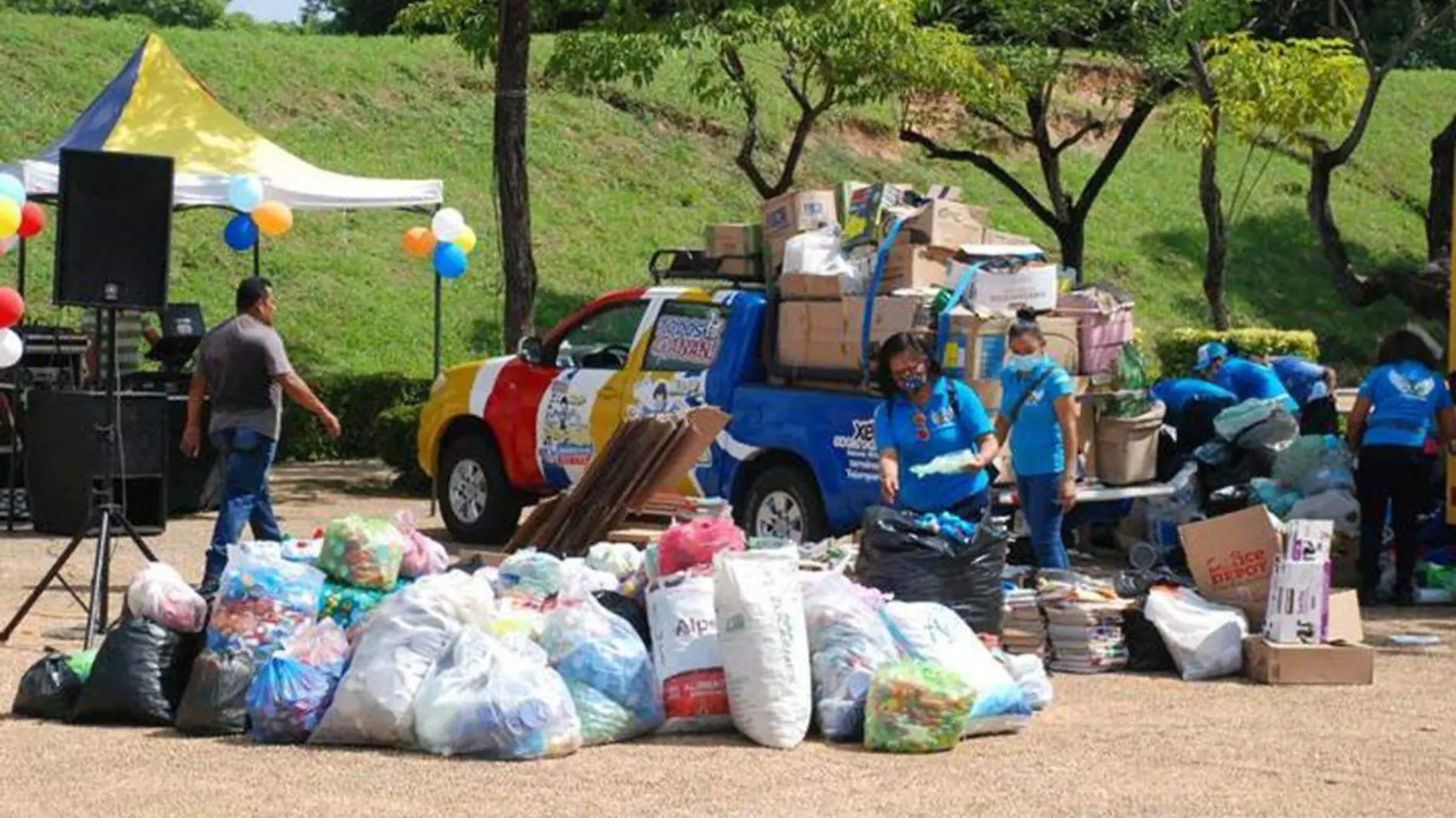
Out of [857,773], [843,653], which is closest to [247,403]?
[843,653]

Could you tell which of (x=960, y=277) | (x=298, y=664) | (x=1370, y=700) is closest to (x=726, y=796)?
(x=298, y=664)

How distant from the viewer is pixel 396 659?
8844 mm

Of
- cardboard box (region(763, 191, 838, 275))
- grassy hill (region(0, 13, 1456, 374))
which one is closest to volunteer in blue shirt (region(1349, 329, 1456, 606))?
cardboard box (region(763, 191, 838, 275))

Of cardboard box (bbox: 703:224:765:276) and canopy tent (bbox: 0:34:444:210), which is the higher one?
canopy tent (bbox: 0:34:444:210)

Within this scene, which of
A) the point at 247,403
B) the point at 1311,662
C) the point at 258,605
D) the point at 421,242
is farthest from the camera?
the point at 421,242

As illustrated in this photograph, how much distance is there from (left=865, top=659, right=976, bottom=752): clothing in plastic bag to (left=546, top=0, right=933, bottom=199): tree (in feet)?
46.3

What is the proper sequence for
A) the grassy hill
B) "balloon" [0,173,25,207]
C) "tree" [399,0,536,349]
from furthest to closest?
the grassy hill, "tree" [399,0,536,349], "balloon" [0,173,25,207]

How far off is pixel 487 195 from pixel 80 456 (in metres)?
19.3

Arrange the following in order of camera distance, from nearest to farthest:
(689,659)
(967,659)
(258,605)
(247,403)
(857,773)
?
(857,773) → (689,659) → (967,659) → (258,605) → (247,403)

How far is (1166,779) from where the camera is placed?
8.28 m

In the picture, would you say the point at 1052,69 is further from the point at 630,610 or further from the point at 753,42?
the point at 630,610

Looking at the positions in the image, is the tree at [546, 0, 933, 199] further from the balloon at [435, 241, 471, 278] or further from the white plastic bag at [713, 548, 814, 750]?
the white plastic bag at [713, 548, 814, 750]

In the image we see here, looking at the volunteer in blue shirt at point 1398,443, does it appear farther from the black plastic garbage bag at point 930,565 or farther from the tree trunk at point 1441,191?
the tree trunk at point 1441,191

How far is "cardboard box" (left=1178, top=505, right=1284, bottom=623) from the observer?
11.1 m
